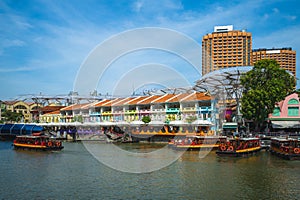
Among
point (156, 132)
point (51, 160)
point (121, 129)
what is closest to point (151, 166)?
point (51, 160)

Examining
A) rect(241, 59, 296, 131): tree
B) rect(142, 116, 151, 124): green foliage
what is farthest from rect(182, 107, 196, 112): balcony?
rect(241, 59, 296, 131): tree

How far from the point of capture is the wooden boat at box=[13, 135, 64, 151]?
32875 millimetres

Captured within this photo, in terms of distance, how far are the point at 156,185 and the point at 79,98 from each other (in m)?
53.9

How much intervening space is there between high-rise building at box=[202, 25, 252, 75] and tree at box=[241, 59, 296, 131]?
54.9 metres

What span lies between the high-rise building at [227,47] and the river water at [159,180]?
6941cm

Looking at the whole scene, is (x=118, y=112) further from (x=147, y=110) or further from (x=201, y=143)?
(x=201, y=143)

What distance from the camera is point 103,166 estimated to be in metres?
23.0

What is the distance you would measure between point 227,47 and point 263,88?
58098 millimetres

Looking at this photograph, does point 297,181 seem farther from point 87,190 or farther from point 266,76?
point 266,76

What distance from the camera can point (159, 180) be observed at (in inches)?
729

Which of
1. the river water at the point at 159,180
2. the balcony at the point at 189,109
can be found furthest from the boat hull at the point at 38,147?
the balcony at the point at 189,109

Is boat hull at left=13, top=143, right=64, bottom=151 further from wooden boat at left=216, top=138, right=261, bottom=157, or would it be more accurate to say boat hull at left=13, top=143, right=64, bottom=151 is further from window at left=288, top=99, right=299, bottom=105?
window at left=288, top=99, right=299, bottom=105

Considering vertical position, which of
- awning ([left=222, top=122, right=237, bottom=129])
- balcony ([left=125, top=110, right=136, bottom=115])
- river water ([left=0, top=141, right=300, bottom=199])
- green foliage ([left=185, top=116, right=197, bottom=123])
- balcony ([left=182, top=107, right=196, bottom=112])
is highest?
balcony ([left=182, top=107, right=196, bottom=112])

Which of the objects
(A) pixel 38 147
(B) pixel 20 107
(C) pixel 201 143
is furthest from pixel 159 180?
(B) pixel 20 107
